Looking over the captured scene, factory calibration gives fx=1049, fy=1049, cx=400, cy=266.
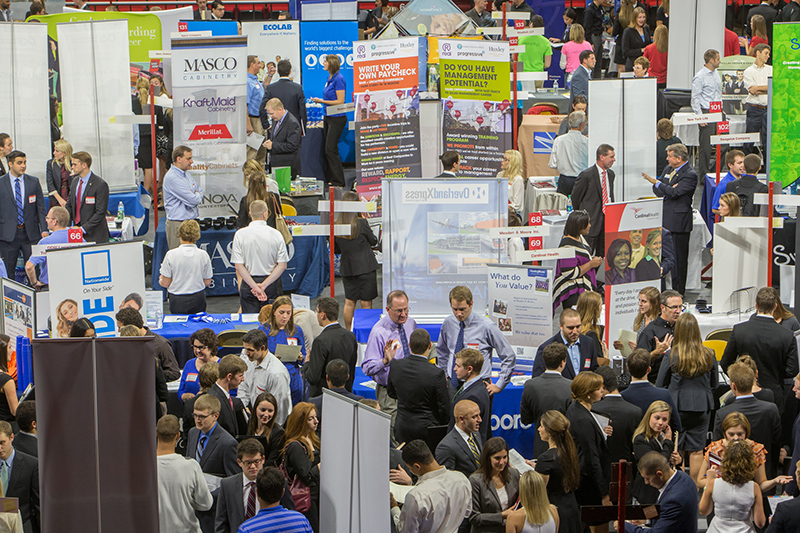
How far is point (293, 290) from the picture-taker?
11125 mm

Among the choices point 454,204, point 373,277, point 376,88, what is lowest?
point 373,277

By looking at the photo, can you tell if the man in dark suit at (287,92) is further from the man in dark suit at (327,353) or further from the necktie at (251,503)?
the necktie at (251,503)

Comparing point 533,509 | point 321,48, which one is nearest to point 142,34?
point 321,48

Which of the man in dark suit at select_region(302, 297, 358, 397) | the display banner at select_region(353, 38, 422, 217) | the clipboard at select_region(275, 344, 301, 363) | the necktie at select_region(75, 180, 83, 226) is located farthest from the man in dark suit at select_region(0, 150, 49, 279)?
the man in dark suit at select_region(302, 297, 358, 397)

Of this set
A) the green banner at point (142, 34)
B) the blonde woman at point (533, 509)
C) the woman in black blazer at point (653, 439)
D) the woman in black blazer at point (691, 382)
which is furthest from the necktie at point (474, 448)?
the green banner at point (142, 34)

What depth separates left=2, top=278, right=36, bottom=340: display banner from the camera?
7.44 meters

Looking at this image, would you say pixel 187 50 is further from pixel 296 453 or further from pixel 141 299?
pixel 296 453

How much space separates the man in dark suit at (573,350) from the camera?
6.97 metres

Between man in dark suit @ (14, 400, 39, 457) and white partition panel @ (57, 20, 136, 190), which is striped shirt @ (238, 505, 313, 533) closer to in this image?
man in dark suit @ (14, 400, 39, 457)

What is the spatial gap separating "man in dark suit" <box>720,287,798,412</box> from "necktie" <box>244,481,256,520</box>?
11.7 ft

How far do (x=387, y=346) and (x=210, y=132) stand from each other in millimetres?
4676

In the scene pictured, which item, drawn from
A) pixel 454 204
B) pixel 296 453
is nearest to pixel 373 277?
pixel 454 204

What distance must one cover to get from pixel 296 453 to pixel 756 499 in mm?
2403

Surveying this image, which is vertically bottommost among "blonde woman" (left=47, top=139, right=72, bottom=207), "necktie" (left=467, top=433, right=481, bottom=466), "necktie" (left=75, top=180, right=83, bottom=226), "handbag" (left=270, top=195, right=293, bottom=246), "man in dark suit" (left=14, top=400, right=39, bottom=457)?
"necktie" (left=467, top=433, right=481, bottom=466)
